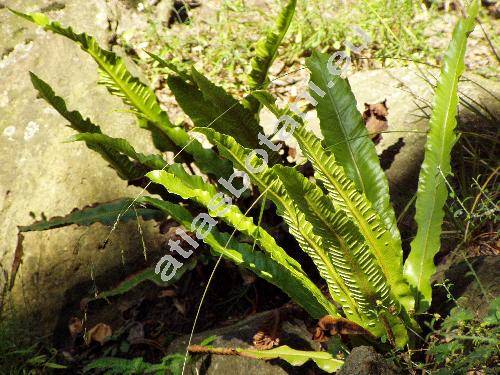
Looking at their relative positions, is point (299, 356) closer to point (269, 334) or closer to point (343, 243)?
point (269, 334)

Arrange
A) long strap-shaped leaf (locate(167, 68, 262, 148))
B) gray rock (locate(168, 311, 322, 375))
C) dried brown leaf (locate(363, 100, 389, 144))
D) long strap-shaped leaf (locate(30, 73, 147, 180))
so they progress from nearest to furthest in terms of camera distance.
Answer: gray rock (locate(168, 311, 322, 375)), long strap-shaped leaf (locate(167, 68, 262, 148)), long strap-shaped leaf (locate(30, 73, 147, 180)), dried brown leaf (locate(363, 100, 389, 144))

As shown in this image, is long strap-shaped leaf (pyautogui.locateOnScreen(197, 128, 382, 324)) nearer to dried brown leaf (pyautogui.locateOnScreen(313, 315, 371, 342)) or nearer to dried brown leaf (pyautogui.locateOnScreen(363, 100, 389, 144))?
dried brown leaf (pyautogui.locateOnScreen(313, 315, 371, 342))

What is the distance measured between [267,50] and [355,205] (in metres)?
0.83

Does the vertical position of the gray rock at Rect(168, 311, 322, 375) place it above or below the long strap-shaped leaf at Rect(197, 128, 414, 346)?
below

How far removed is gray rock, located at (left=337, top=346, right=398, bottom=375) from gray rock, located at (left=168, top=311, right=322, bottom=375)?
0.36 metres

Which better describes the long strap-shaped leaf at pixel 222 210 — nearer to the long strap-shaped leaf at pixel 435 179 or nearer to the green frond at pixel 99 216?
the long strap-shaped leaf at pixel 435 179

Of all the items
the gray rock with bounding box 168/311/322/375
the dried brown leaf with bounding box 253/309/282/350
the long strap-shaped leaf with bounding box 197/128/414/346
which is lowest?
the gray rock with bounding box 168/311/322/375

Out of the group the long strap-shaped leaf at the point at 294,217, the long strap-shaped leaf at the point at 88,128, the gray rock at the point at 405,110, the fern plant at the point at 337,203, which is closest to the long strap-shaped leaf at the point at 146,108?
the fern plant at the point at 337,203

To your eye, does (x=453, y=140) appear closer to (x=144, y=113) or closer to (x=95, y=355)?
(x=144, y=113)

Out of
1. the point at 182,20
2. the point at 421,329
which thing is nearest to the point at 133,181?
the point at 421,329

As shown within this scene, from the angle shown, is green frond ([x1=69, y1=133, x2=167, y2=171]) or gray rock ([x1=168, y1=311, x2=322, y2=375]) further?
green frond ([x1=69, y1=133, x2=167, y2=171])

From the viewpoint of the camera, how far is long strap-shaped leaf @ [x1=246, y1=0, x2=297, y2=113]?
1.97 meters

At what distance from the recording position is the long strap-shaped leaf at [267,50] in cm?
197

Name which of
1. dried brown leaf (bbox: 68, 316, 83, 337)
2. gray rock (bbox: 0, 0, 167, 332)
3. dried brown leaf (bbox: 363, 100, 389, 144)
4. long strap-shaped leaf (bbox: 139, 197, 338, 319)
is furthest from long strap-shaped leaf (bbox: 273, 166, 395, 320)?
dried brown leaf (bbox: 68, 316, 83, 337)
